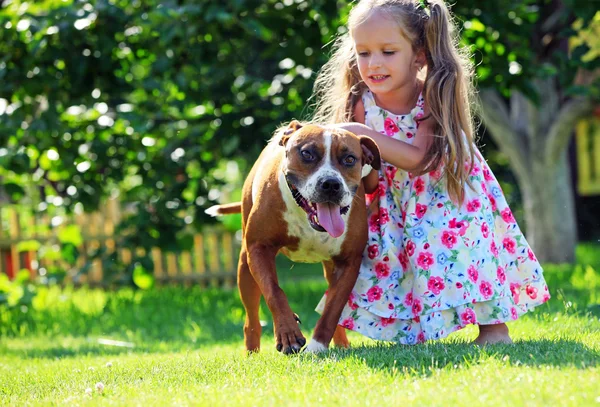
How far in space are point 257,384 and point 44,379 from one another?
57.9 inches

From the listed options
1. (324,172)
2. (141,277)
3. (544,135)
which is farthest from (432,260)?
(544,135)

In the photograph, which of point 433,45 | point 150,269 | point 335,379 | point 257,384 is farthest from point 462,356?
point 150,269

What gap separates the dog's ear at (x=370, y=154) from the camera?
449 cm

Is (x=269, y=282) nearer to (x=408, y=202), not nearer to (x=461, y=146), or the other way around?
(x=408, y=202)

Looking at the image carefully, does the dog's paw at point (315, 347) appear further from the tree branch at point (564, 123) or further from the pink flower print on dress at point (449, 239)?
the tree branch at point (564, 123)

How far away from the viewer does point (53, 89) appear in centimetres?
783

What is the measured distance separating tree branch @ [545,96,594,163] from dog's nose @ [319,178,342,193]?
6640mm

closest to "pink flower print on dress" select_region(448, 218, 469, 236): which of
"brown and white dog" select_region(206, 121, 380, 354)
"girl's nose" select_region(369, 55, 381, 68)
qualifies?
"brown and white dog" select_region(206, 121, 380, 354)

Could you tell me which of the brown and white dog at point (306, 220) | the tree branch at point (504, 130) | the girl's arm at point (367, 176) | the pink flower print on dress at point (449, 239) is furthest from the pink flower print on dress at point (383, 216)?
the tree branch at point (504, 130)

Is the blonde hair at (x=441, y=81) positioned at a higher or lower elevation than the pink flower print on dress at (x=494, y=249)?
higher

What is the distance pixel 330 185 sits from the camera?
13.7 feet

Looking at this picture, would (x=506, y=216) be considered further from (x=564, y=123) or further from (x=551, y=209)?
(x=551, y=209)

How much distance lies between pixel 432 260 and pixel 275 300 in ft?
2.96

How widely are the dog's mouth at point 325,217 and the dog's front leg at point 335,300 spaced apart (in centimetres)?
29
